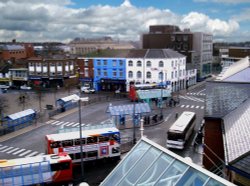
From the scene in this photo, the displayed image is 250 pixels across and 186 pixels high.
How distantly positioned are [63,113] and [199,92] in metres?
33.0

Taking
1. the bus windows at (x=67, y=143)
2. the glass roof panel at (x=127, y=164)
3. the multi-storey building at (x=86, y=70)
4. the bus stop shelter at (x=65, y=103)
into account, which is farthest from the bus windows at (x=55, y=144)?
the multi-storey building at (x=86, y=70)

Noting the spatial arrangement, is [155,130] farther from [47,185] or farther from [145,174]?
[145,174]

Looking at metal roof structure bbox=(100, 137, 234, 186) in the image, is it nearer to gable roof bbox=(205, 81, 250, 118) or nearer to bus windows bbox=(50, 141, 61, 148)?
gable roof bbox=(205, 81, 250, 118)

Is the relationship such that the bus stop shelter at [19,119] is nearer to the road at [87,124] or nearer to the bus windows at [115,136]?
the road at [87,124]

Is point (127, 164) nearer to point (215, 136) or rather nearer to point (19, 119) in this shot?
point (215, 136)

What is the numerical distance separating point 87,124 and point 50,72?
1422 inches

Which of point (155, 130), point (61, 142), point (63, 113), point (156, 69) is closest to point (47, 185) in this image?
point (61, 142)

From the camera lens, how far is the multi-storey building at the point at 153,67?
197 feet

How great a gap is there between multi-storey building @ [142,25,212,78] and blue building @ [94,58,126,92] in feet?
66.4

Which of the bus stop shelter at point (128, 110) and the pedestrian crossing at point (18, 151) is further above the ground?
the bus stop shelter at point (128, 110)

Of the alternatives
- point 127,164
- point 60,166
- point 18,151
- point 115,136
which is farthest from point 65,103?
point 127,164

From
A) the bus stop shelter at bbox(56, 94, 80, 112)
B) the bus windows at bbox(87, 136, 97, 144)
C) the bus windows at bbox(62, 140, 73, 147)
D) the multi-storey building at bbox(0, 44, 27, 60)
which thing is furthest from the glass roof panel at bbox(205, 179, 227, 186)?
the multi-storey building at bbox(0, 44, 27, 60)

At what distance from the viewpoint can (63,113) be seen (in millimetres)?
44344

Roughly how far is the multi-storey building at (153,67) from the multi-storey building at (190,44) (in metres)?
12.4
